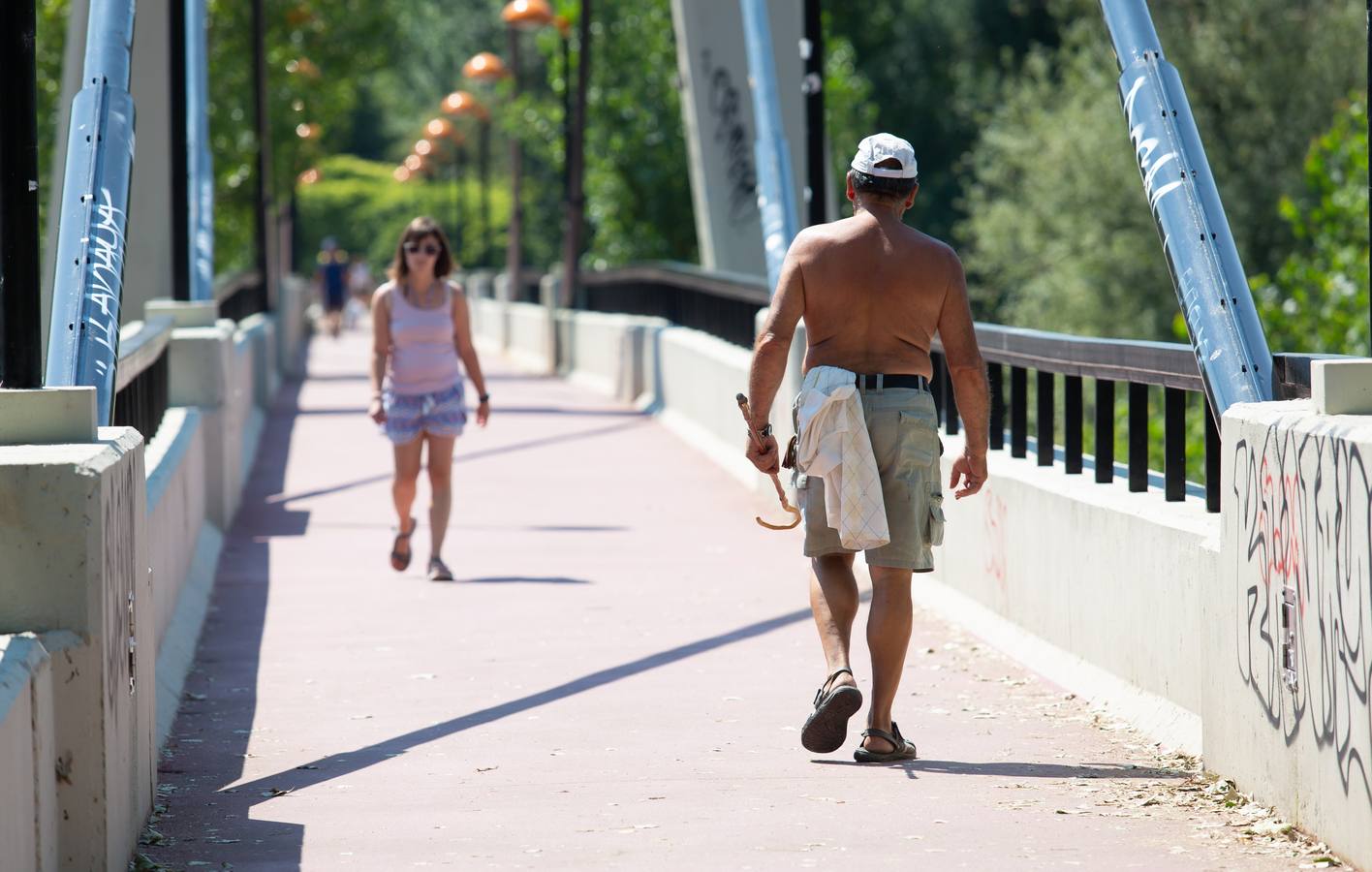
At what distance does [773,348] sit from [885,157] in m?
0.66

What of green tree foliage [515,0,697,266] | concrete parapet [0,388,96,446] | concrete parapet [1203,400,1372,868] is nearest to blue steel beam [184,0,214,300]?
concrete parapet [0,388,96,446]

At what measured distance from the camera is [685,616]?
998 centimetres

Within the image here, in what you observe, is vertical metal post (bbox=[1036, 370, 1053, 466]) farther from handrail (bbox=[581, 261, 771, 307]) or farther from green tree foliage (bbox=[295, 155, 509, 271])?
green tree foliage (bbox=[295, 155, 509, 271])

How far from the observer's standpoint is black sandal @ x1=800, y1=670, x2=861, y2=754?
21.8 ft

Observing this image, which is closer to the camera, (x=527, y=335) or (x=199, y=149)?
(x=199, y=149)

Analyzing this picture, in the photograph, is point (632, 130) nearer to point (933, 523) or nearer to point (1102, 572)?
point (1102, 572)

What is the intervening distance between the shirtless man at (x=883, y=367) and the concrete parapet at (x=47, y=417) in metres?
2.07

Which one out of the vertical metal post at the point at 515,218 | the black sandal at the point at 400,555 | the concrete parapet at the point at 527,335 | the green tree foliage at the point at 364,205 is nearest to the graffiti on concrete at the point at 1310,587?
the black sandal at the point at 400,555

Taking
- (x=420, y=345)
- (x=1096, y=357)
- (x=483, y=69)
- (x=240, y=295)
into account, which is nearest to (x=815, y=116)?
(x=420, y=345)

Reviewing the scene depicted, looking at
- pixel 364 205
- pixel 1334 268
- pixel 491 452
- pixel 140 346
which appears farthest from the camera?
pixel 364 205

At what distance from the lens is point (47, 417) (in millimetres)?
5480

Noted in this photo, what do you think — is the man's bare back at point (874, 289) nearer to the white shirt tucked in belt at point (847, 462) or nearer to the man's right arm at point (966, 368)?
the man's right arm at point (966, 368)

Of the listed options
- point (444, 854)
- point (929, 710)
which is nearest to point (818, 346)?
point (929, 710)

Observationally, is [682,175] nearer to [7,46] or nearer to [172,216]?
[172,216]
